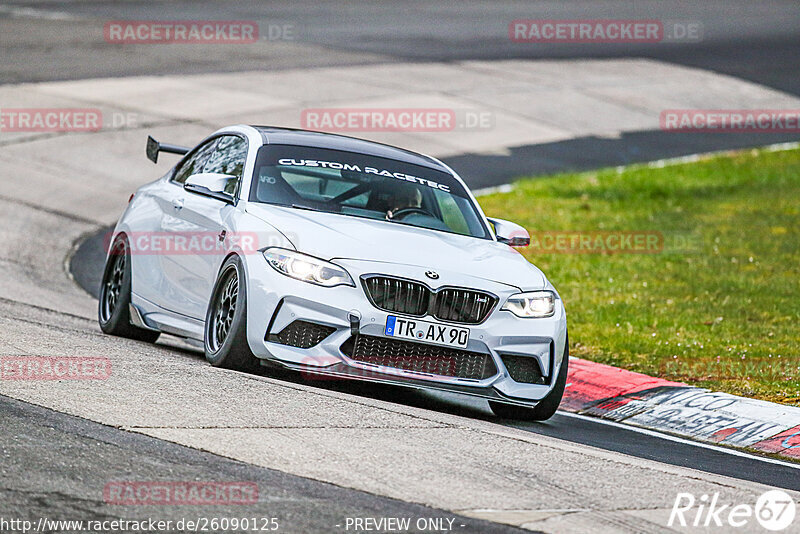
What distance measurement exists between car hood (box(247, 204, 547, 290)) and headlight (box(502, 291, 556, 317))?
0.23 feet

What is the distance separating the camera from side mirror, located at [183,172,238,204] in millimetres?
9055

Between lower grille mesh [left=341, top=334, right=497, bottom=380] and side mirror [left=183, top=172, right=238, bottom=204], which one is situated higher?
side mirror [left=183, top=172, right=238, bottom=204]

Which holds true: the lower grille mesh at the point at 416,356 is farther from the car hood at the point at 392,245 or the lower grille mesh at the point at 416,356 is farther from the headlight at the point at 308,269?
the car hood at the point at 392,245

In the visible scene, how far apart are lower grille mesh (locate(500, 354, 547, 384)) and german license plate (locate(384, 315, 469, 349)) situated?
0.33 meters

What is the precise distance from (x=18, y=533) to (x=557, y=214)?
1397cm

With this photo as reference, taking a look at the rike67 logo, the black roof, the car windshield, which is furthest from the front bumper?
the rike67 logo

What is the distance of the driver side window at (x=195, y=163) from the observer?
33.3 feet

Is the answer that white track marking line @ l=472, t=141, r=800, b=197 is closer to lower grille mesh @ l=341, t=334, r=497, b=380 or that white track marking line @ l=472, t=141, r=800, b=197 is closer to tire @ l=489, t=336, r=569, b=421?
tire @ l=489, t=336, r=569, b=421

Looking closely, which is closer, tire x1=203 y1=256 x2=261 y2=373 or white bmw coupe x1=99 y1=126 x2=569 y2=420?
white bmw coupe x1=99 y1=126 x2=569 y2=420

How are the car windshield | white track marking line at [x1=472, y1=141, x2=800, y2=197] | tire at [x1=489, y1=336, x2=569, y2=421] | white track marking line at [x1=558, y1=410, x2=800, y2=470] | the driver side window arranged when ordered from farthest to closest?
white track marking line at [x1=472, y1=141, x2=800, y2=197] → the driver side window → the car windshield → tire at [x1=489, y1=336, x2=569, y2=421] → white track marking line at [x1=558, y1=410, x2=800, y2=470]

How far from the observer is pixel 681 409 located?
9.48 meters

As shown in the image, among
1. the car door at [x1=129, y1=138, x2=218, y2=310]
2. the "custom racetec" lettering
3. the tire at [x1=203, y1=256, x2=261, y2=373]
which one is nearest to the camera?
the tire at [x1=203, y1=256, x2=261, y2=373]

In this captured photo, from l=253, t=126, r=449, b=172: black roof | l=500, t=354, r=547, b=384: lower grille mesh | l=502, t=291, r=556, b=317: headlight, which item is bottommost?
l=500, t=354, r=547, b=384: lower grille mesh

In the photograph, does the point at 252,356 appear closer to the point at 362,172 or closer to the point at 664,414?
the point at 362,172
